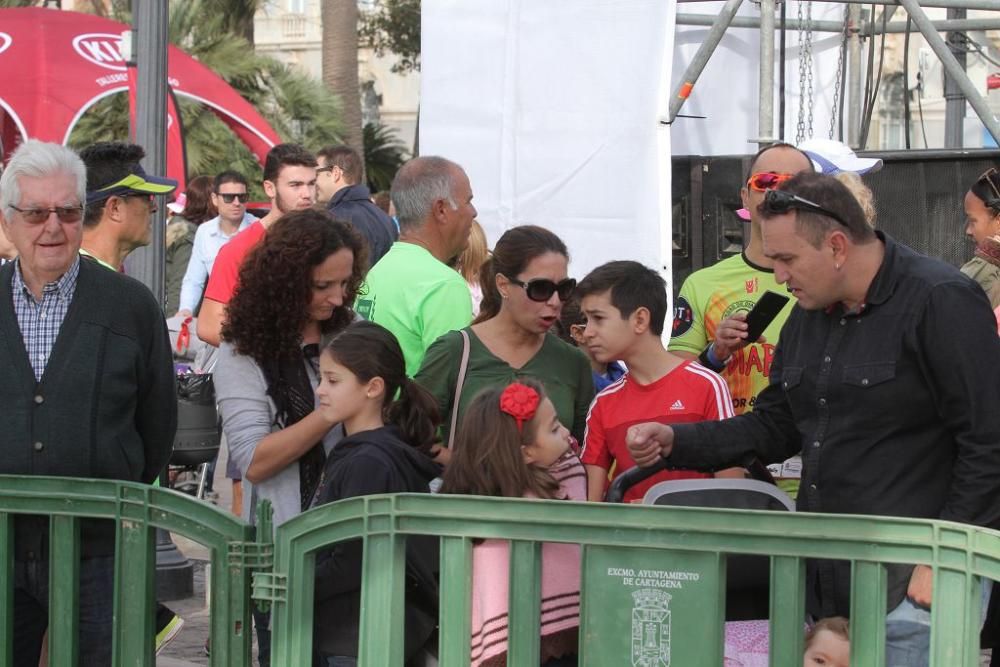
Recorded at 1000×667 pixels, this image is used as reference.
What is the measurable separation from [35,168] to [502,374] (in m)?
1.51

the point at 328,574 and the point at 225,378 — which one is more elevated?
the point at 225,378

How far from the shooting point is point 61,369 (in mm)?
4000

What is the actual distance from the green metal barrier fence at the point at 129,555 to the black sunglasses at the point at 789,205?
1.45 metres

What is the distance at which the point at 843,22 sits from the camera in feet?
32.2

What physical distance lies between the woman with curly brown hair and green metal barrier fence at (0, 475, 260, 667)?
72cm

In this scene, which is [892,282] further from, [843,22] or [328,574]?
[843,22]

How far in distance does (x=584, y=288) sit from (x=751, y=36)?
493 centimetres

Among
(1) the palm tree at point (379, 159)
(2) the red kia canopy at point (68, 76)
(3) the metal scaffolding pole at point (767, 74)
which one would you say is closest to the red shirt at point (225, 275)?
(3) the metal scaffolding pole at point (767, 74)

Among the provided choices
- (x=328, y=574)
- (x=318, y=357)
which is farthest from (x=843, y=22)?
(x=328, y=574)

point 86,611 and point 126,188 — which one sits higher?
point 126,188

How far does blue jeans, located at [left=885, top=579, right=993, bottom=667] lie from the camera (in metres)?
3.29

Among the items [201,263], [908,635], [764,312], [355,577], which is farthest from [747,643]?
[201,263]

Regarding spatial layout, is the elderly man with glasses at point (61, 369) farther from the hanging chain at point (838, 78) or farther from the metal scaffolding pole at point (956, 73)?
the hanging chain at point (838, 78)

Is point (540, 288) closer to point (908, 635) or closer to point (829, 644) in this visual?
point (829, 644)
